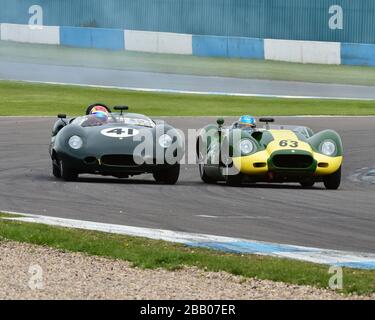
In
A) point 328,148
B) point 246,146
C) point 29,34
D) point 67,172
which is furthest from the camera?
point 29,34

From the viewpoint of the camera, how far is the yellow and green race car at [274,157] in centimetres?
1458

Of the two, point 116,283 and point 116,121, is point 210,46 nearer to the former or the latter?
point 116,121

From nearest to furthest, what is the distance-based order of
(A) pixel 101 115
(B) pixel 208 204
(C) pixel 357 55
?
(B) pixel 208 204
(A) pixel 101 115
(C) pixel 357 55

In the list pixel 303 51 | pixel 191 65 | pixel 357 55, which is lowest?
pixel 191 65

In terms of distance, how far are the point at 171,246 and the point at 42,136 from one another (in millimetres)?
11447

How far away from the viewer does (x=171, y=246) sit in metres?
10.0

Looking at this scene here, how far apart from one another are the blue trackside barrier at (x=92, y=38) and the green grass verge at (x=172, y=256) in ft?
97.0

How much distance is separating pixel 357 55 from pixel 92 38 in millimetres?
9618

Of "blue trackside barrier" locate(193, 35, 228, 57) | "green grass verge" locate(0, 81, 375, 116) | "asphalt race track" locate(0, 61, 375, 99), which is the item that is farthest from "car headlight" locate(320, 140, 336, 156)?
"blue trackside barrier" locate(193, 35, 228, 57)

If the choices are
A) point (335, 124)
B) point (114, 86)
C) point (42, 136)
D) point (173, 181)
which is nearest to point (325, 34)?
point (114, 86)

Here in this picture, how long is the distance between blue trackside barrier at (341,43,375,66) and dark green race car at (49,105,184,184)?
23043 millimetres

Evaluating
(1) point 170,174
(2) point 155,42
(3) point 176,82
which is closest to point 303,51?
(2) point 155,42

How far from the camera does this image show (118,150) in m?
14.9

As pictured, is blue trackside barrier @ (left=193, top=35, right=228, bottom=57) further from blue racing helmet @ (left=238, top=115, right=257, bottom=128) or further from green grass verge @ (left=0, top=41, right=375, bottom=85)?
blue racing helmet @ (left=238, top=115, right=257, bottom=128)
